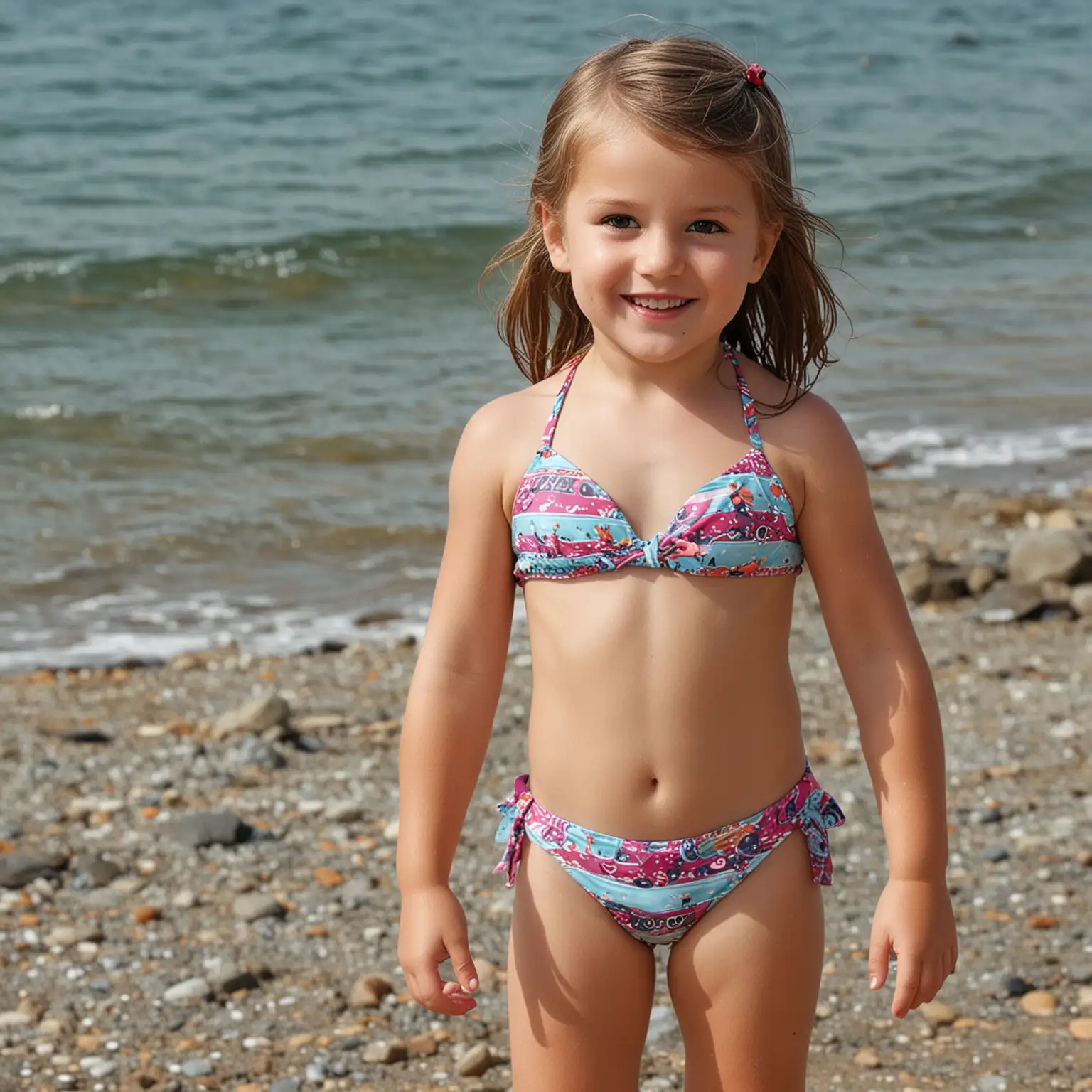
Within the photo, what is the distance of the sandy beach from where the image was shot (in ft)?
11.8

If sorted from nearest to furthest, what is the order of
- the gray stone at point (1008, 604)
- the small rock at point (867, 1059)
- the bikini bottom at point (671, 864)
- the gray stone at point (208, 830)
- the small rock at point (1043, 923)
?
the bikini bottom at point (671, 864)
the small rock at point (867, 1059)
the small rock at point (1043, 923)
the gray stone at point (208, 830)
the gray stone at point (1008, 604)

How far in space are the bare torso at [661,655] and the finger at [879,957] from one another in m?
0.25

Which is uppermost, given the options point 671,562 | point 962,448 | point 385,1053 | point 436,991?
point 671,562

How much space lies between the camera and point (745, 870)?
8.02ft

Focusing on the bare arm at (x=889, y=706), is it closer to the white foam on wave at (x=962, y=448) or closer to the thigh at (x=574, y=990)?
the thigh at (x=574, y=990)

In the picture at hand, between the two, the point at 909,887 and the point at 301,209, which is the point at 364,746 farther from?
the point at 301,209

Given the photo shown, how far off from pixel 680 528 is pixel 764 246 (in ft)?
1.44

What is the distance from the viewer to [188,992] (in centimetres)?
388

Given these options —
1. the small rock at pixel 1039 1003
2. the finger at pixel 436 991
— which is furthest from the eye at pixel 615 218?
the small rock at pixel 1039 1003

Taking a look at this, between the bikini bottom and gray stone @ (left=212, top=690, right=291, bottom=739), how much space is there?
9.94ft

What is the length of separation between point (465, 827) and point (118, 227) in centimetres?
999

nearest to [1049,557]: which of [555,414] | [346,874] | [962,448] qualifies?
[962,448]

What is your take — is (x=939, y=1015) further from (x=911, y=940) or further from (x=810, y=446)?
(x=810, y=446)

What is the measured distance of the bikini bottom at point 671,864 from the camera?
95.7 inches
